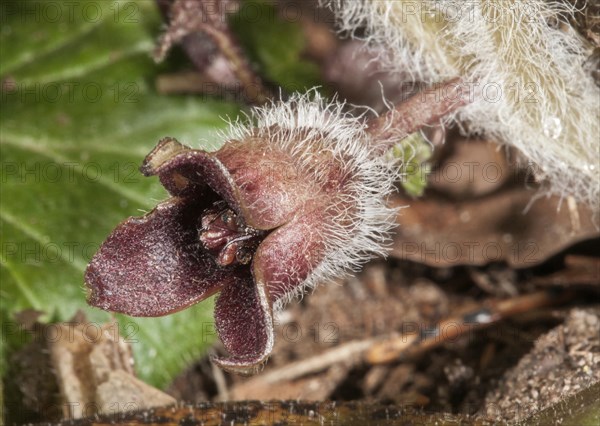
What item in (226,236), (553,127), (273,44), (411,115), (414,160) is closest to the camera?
(226,236)

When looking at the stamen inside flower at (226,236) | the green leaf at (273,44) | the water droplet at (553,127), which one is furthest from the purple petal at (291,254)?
the green leaf at (273,44)

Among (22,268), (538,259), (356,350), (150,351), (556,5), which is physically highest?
(556,5)

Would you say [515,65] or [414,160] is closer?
[515,65]

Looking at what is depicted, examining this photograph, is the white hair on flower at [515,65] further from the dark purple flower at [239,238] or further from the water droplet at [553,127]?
the dark purple flower at [239,238]

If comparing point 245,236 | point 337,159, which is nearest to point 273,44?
point 337,159

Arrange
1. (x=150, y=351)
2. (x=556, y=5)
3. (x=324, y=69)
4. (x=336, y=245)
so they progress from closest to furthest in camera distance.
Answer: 1. (x=336, y=245)
2. (x=556, y=5)
3. (x=150, y=351)
4. (x=324, y=69)

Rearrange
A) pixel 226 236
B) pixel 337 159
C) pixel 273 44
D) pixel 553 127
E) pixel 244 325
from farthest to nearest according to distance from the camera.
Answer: pixel 273 44 → pixel 553 127 → pixel 337 159 → pixel 226 236 → pixel 244 325

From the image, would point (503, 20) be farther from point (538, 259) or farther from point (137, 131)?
point (137, 131)

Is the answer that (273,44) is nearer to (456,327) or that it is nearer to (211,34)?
(211,34)

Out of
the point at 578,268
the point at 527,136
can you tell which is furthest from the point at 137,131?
the point at 578,268
